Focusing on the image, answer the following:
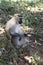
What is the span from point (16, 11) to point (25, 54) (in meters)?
2.70

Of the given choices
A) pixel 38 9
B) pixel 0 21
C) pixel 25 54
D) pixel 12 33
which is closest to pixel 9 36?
pixel 12 33

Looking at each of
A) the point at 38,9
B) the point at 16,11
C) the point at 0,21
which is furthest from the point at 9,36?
the point at 38,9

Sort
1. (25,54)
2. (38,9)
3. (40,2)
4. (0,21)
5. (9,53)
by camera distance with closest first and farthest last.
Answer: (9,53), (25,54), (0,21), (38,9), (40,2)

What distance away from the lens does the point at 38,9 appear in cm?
844

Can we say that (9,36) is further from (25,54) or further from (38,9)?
(38,9)

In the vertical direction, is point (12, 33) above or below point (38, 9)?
above

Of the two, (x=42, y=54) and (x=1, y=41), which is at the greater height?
(x=1, y=41)

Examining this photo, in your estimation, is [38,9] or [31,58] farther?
[38,9]

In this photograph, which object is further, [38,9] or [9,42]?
Result: [38,9]

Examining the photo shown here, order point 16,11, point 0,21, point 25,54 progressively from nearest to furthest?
point 25,54
point 0,21
point 16,11

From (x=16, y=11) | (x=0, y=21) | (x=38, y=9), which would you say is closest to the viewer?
(x=0, y=21)

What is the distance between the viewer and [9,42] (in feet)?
16.4

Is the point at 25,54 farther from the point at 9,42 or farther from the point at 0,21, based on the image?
the point at 0,21

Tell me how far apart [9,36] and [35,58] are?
62cm
